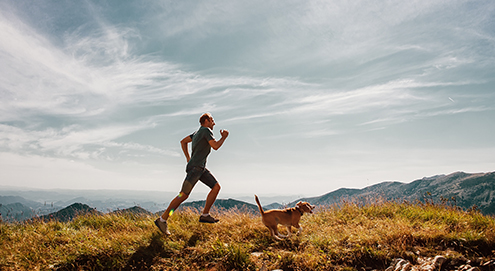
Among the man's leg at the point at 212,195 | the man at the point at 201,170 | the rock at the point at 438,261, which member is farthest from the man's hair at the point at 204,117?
the rock at the point at 438,261

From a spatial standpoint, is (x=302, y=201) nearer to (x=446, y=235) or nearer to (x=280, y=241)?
(x=280, y=241)

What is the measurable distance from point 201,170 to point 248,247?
6.44 ft

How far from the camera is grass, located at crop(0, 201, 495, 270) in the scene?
4422 millimetres

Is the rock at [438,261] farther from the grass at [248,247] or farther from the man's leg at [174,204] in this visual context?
the man's leg at [174,204]

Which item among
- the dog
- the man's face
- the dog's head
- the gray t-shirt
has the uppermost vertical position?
the man's face

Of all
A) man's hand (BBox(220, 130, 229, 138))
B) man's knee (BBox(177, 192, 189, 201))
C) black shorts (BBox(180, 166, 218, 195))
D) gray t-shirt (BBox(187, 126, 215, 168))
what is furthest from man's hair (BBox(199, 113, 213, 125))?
man's knee (BBox(177, 192, 189, 201))

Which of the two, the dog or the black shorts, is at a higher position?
the black shorts

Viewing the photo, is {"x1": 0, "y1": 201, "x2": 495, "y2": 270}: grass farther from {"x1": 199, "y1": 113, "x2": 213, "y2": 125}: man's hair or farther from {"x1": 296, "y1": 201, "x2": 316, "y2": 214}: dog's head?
{"x1": 199, "y1": 113, "x2": 213, "y2": 125}: man's hair

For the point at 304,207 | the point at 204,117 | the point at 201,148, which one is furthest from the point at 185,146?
the point at 304,207

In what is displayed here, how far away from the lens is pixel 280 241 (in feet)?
17.3

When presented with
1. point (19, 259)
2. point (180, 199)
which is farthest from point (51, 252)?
point (180, 199)

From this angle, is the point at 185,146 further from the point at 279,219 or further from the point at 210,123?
the point at 279,219

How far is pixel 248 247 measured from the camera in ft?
16.4

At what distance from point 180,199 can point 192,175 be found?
0.59 meters
